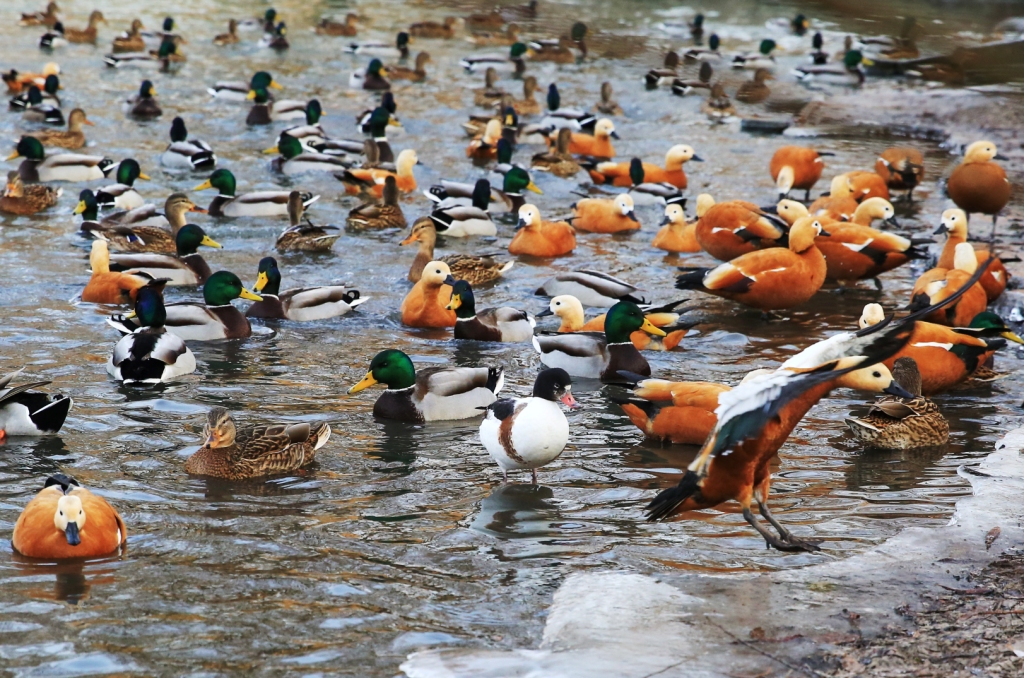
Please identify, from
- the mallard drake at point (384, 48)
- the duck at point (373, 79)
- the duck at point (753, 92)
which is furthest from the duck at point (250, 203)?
the mallard drake at point (384, 48)

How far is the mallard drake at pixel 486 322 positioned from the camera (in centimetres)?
1012

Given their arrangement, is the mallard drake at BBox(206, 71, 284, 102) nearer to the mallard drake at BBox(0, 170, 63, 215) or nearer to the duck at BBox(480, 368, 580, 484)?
the mallard drake at BBox(0, 170, 63, 215)

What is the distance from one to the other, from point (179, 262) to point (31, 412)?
4.79 meters

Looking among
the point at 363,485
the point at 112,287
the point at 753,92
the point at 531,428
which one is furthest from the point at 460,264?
the point at 753,92

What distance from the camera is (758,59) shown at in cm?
2864

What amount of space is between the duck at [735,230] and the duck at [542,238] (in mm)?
1534

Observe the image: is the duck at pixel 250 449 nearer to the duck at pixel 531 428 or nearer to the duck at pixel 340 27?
the duck at pixel 531 428

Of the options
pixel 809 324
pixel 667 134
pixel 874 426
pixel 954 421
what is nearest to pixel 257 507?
pixel 874 426

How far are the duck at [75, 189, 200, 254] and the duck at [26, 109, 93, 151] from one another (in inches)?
187

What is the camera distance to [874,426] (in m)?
7.16

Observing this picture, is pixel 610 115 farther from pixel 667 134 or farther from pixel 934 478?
pixel 934 478

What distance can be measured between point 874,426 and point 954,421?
1.15m

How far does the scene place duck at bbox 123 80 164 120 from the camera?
2006cm

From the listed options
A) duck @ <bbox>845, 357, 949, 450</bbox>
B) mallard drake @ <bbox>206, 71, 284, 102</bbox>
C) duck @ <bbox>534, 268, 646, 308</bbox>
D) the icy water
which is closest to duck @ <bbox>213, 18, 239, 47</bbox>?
mallard drake @ <bbox>206, 71, 284, 102</bbox>
